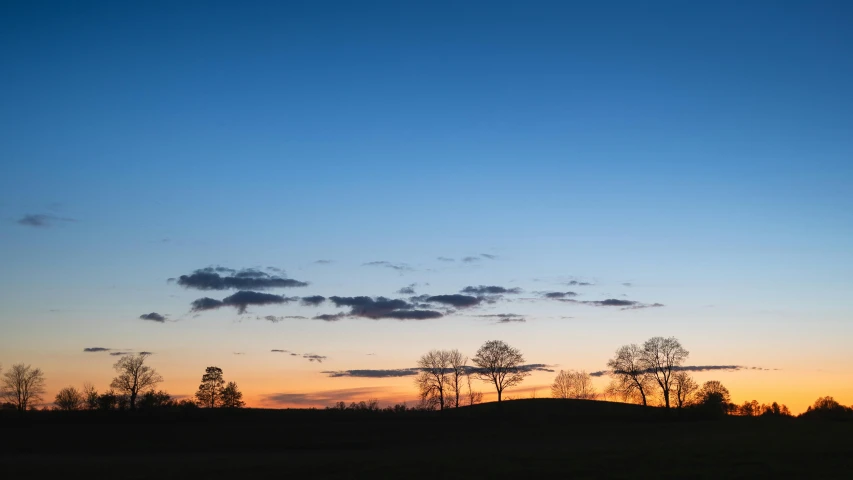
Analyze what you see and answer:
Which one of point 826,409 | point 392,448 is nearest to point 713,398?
point 826,409

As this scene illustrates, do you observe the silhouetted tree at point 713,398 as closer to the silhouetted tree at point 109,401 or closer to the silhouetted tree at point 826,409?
the silhouetted tree at point 826,409

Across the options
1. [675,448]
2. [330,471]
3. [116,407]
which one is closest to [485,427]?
[675,448]

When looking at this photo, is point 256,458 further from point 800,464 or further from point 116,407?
point 116,407

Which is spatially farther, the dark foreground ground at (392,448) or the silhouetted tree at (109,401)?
the silhouetted tree at (109,401)

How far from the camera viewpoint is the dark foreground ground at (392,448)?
36.6 meters

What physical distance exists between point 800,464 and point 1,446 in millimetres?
64364

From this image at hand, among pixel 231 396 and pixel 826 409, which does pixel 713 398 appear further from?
pixel 231 396

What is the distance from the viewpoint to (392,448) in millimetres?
56094

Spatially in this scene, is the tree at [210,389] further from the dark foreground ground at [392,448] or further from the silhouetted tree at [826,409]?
the silhouetted tree at [826,409]

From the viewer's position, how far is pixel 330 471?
124ft

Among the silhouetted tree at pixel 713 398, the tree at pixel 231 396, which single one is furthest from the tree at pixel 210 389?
the silhouetted tree at pixel 713 398

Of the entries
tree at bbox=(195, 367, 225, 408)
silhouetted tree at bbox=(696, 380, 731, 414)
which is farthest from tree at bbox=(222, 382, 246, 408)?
silhouetted tree at bbox=(696, 380, 731, 414)

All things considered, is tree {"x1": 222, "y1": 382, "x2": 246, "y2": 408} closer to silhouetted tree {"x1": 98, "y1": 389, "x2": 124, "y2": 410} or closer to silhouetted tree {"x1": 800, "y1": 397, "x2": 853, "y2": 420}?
silhouetted tree {"x1": 98, "y1": 389, "x2": 124, "y2": 410}

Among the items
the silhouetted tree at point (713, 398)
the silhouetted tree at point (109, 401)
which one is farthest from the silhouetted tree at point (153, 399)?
the silhouetted tree at point (713, 398)
